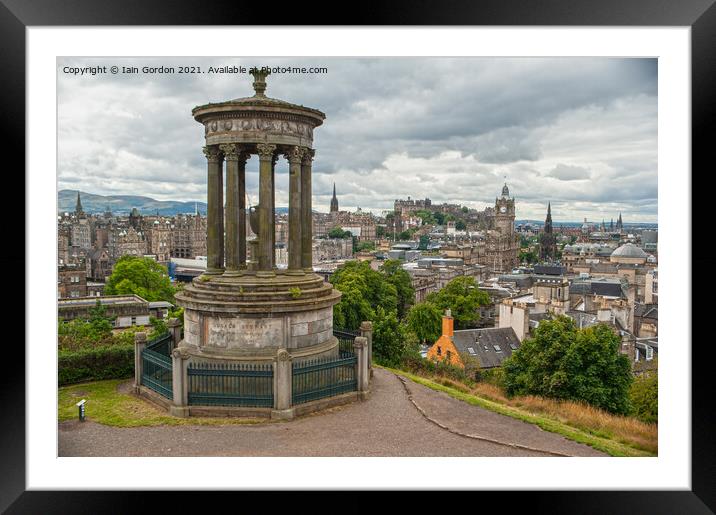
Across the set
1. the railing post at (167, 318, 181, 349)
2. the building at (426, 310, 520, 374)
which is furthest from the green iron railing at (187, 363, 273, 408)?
the building at (426, 310, 520, 374)

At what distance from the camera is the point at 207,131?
1454 centimetres

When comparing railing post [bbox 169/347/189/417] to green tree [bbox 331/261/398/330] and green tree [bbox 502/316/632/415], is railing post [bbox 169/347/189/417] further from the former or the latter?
green tree [bbox 331/261/398/330]

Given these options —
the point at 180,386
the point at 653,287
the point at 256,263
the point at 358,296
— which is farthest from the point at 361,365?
the point at 358,296

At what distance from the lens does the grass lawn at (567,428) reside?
10.7 metres

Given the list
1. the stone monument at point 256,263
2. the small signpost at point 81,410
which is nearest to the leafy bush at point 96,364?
the stone monument at point 256,263

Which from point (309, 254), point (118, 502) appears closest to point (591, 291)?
point (309, 254)

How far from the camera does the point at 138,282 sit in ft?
143

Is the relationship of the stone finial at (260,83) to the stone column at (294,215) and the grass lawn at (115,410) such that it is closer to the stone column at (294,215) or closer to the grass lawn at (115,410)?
the stone column at (294,215)

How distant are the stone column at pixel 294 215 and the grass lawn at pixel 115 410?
470 cm

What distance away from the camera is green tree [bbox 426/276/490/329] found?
5800cm
